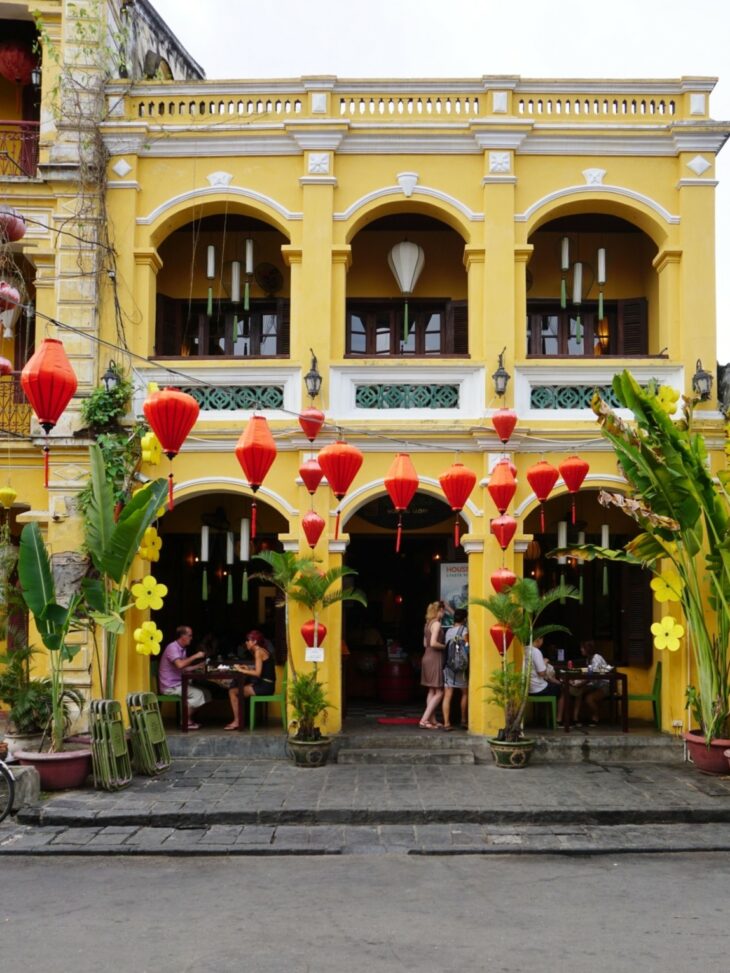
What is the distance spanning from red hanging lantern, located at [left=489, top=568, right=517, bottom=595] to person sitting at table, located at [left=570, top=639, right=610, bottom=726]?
1.97m

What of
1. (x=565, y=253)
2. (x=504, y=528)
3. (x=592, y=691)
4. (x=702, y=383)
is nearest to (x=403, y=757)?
(x=592, y=691)

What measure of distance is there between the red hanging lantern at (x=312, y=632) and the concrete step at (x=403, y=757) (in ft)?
4.47

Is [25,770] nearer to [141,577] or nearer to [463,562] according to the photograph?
[141,577]

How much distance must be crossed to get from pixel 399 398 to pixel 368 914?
732cm

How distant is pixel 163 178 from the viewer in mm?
13516

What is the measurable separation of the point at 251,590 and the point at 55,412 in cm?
718

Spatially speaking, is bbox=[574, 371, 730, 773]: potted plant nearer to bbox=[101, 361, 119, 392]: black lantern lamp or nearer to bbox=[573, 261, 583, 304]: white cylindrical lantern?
bbox=[573, 261, 583, 304]: white cylindrical lantern

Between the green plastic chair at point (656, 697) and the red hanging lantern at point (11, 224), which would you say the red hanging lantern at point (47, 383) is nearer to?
the red hanging lantern at point (11, 224)

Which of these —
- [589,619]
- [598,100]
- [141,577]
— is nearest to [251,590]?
[141,577]

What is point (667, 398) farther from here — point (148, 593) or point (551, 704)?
point (148, 593)

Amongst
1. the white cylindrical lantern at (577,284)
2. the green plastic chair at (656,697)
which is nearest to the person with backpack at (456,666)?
the green plastic chair at (656,697)

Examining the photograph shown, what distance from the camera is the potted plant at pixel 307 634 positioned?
11.9 m

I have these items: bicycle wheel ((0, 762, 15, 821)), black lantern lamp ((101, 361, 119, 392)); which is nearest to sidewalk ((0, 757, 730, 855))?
bicycle wheel ((0, 762, 15, 821))

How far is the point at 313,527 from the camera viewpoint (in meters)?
12.1
